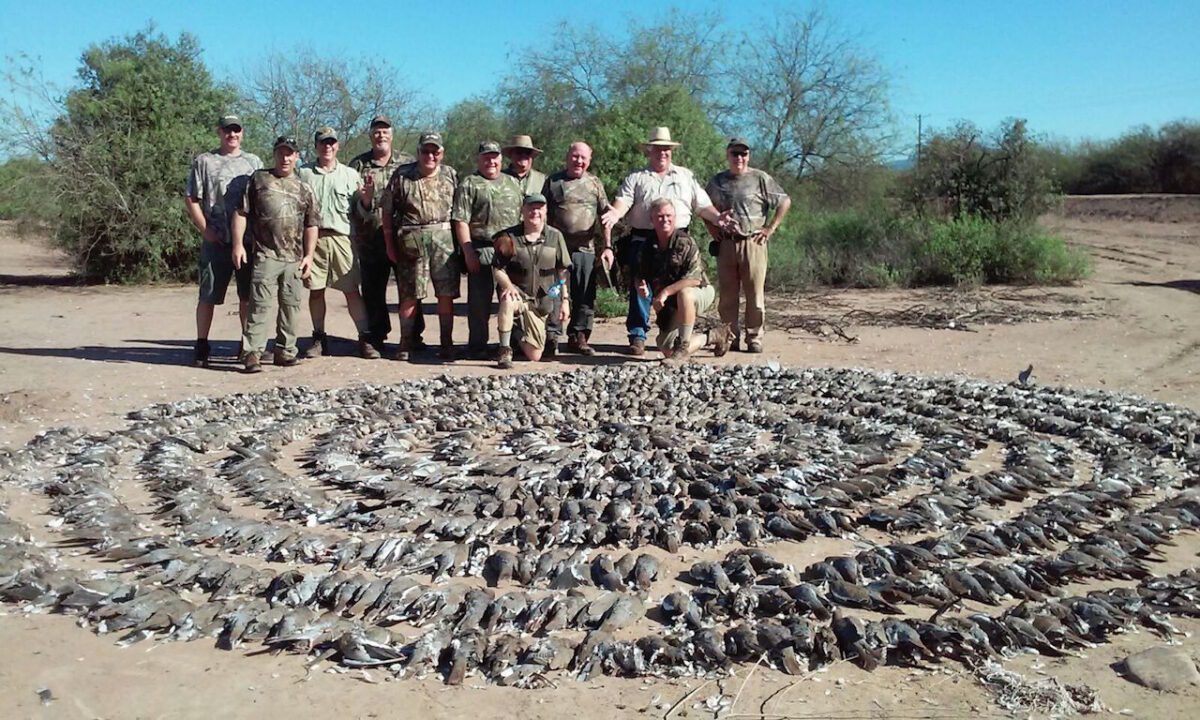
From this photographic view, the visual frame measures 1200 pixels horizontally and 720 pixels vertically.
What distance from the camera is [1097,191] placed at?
118 ft

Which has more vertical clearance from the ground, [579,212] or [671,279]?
[579,212]

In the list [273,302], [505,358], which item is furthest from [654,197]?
[273,302]

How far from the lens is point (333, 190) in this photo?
9.15m

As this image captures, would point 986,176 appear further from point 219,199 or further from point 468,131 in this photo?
point 219,199

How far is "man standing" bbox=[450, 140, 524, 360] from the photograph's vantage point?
A: 8977 millimetres

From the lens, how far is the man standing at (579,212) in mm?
9328

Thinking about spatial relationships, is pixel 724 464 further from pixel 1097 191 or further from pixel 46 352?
pixel 1097 191

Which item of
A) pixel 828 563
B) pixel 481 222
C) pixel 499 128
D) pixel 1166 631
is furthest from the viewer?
pixel 499 128

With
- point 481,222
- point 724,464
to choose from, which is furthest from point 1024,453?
point 481,222

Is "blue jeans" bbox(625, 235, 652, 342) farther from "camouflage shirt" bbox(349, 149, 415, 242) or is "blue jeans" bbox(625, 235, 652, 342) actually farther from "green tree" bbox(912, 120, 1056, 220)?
"green tree" bbox(912, 120, 1056, 220)

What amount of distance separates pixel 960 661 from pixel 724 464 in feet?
8.43

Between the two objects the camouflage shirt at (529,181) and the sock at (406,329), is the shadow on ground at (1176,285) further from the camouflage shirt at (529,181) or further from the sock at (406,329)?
the sock at (406,329)

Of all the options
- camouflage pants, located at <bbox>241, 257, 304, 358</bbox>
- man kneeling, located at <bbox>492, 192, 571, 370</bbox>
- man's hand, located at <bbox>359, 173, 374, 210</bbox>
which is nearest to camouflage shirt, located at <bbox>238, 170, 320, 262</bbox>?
camouflage pants, located at <bbox>241, 257, 304, 358</bbox>

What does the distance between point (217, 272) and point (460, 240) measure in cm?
205
